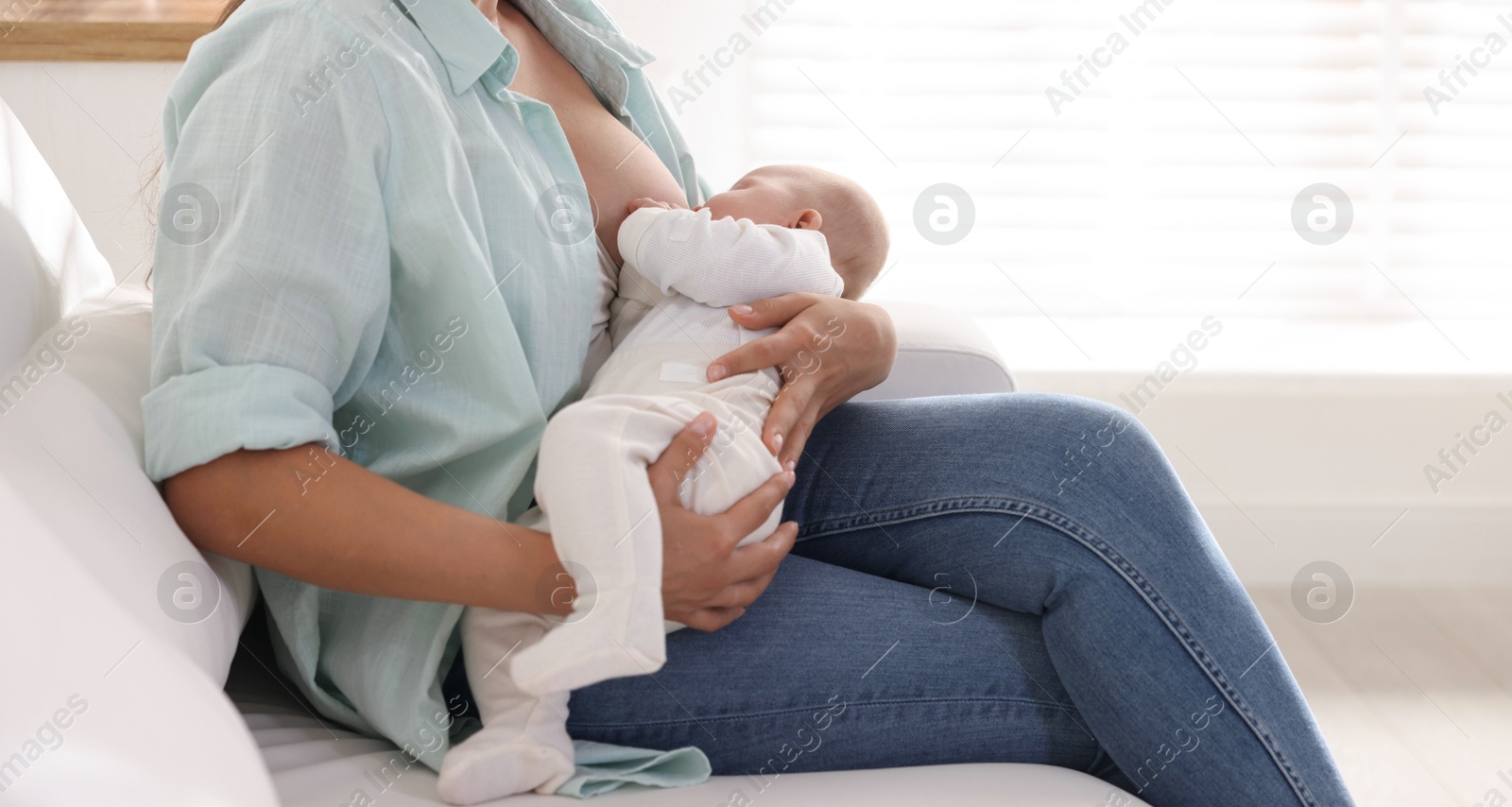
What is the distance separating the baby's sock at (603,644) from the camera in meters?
0.70

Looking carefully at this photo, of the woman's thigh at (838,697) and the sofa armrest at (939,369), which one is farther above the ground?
the sofa armrest at (939,369)

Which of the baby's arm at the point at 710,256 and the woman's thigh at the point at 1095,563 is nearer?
the woman's thigh at the point at 1095,563

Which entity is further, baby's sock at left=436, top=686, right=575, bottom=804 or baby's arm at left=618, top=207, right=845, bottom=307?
baby's arm at left=618, top=207, right=845, bottom=307

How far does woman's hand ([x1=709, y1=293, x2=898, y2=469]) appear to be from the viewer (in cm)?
89

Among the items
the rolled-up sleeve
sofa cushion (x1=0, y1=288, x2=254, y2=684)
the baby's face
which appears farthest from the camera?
the baby's face

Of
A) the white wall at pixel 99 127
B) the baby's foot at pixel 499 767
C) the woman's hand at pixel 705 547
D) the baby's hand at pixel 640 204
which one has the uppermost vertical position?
the baby's hand at pixel 640 204

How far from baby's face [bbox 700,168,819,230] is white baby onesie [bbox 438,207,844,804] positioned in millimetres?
176

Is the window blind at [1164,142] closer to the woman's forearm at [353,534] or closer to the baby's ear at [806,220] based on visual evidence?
the baby's ear at [806,220]

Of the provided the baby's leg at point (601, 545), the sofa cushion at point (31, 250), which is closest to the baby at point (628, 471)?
the baby's leg at point (601, 545)

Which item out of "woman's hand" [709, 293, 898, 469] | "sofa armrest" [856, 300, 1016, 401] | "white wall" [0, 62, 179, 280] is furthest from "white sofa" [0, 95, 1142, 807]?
"white wall" [0, 62, 179, 280]

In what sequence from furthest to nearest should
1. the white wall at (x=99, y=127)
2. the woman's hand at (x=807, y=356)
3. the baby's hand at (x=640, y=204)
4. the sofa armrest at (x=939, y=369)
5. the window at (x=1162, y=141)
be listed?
the window at (x=1162, y=141) < the white wall at (x=99, y=127) < the sofa armrest at (x=939, y=369) < the baby's hand at (x=640, y=204) < the woman's hand at (x=807, y=356)

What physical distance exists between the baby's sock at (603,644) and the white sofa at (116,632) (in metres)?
0.09

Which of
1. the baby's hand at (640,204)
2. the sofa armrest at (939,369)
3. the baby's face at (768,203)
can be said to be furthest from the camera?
the sofa armrest at (939,369)

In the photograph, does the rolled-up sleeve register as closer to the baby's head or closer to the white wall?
the baby's head
